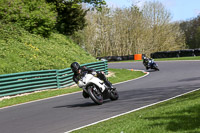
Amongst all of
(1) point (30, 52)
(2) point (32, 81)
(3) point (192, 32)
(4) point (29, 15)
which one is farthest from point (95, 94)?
(3) point (192, 32)

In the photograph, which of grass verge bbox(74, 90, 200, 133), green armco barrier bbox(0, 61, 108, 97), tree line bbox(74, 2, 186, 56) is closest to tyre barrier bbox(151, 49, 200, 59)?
tree line bbox(74, 2, 186, 56)

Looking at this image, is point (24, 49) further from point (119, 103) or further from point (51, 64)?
point (119, 103)

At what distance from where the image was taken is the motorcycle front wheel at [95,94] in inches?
407

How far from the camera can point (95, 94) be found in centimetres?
1060

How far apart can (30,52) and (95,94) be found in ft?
48.8

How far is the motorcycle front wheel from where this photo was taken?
1033 centimetres

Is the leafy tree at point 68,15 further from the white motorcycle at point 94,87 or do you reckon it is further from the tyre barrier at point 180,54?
the white motorcycle at point 94,87

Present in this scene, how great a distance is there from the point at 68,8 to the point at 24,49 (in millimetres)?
11699

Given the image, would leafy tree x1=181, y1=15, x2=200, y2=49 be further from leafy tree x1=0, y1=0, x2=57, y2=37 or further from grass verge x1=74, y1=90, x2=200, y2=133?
grass verge x1=74, y1=90, x2=200, y2=133

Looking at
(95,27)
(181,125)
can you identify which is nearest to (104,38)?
(95,27)

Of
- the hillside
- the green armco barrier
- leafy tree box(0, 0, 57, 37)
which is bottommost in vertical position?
the green armco barrier

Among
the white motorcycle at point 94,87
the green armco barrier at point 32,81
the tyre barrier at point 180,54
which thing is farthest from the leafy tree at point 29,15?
the tyre barrier at point 180,54

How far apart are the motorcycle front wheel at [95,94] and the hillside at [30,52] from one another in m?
10.5

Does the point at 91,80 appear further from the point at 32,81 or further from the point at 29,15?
the point at 29,15
